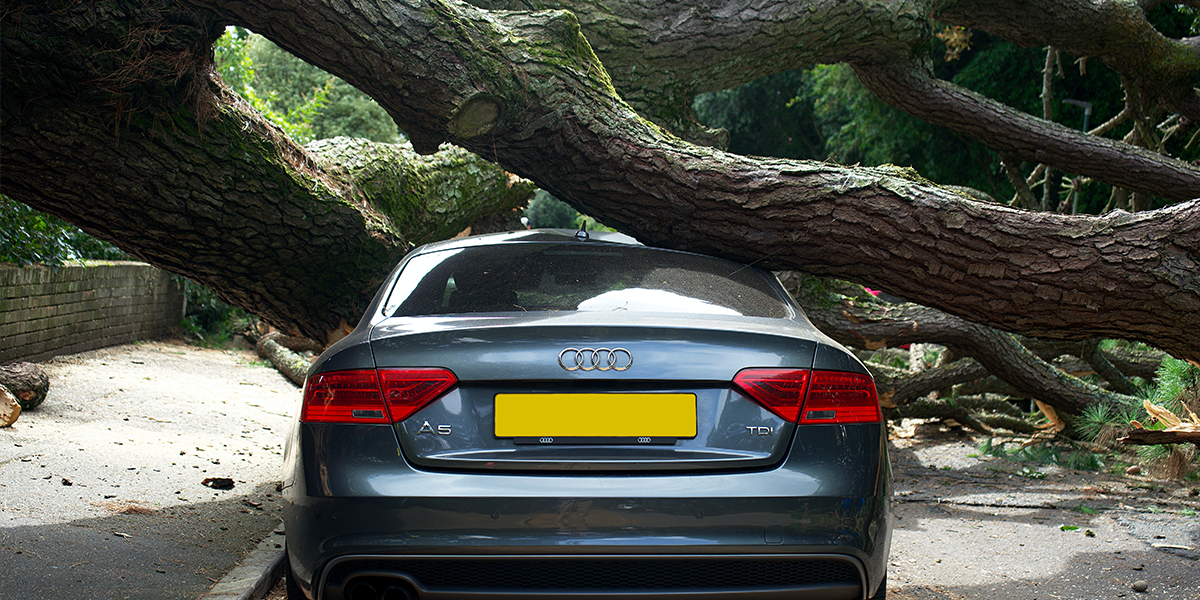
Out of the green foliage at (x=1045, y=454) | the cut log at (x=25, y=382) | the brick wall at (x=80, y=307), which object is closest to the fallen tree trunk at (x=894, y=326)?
the green foliage at (x=1045, y=454)

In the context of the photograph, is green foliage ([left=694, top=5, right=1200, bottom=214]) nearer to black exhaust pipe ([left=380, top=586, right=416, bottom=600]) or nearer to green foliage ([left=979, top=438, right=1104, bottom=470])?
green foliage ([left=979, top=438, right=1104, bottom=470])

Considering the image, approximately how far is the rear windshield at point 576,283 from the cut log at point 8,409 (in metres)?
4.07

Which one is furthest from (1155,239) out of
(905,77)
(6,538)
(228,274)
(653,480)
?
(6,538)

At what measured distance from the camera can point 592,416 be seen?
2.29 metres

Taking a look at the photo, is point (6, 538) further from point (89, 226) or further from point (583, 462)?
point (583, 462)

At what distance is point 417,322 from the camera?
2.53 metres

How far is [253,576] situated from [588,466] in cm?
195

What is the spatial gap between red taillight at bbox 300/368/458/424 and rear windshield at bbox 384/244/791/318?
425mm

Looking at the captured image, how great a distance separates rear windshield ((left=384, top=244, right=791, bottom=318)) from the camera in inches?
109

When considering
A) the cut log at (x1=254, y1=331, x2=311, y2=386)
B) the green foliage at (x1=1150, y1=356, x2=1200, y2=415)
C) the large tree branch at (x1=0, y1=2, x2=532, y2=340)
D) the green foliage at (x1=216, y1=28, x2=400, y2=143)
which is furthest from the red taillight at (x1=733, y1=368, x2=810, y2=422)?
the green foliage at (x1=216, y1=28, x2=400, y2=143)

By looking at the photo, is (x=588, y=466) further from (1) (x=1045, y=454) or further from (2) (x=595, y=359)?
(1) (x=1045, y=454)

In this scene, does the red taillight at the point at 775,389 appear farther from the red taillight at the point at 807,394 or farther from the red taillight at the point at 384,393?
the red taillight at the point at 384,393

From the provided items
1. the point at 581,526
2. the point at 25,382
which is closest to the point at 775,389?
the point at 581,526

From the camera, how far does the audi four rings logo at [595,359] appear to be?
2295mm
